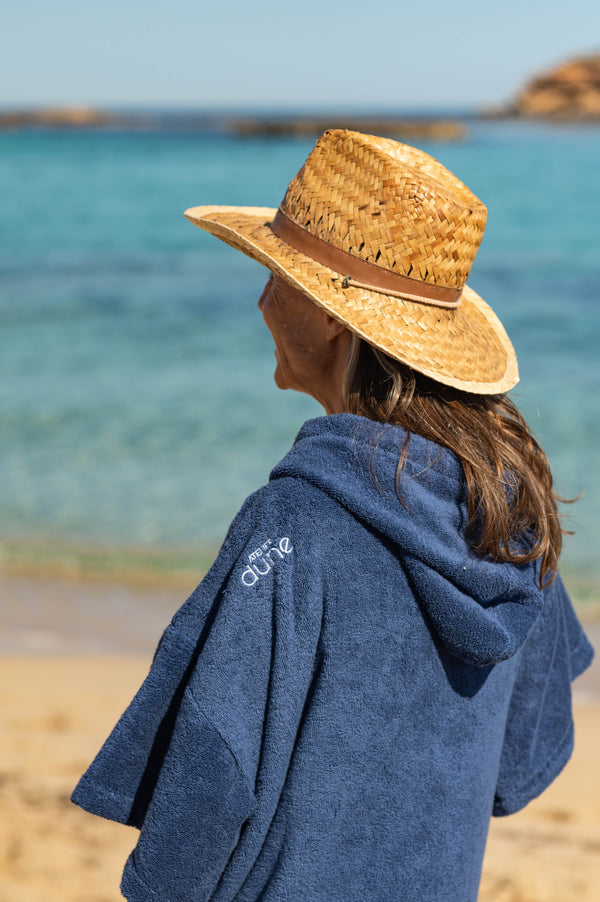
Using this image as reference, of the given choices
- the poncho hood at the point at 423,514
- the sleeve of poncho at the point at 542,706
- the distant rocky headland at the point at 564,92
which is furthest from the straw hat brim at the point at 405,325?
the distant rocky headland at the point at 564,92

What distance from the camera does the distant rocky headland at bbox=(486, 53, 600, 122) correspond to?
71938 mm

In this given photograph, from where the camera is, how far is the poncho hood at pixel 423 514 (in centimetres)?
106

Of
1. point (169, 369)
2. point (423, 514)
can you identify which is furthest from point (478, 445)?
point (169, 369)

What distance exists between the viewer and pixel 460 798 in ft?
4.01

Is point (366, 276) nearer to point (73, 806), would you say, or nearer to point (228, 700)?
point (228, 700)

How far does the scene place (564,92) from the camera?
244 ft

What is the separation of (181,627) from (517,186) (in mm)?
19715

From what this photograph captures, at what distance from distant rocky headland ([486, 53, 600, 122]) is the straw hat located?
2977 inches

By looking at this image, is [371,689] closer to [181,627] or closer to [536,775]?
[181,627]

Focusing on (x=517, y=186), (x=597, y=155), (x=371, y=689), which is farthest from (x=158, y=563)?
(x=597, y=155)

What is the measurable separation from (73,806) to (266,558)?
78.0 inches

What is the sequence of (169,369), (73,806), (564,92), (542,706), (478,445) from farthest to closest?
(564,92) → (169,369) → (73,806) → (542,706) → (478,445)

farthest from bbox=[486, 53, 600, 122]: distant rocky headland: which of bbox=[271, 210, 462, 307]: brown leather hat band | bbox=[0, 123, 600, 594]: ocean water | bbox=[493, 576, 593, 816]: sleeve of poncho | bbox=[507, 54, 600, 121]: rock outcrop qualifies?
bbox=[271, 210, 462, 307]: brown leather hat band

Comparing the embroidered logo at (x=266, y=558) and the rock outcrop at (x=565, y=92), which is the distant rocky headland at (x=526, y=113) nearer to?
the rock outcrop at (x=565, y=92)
